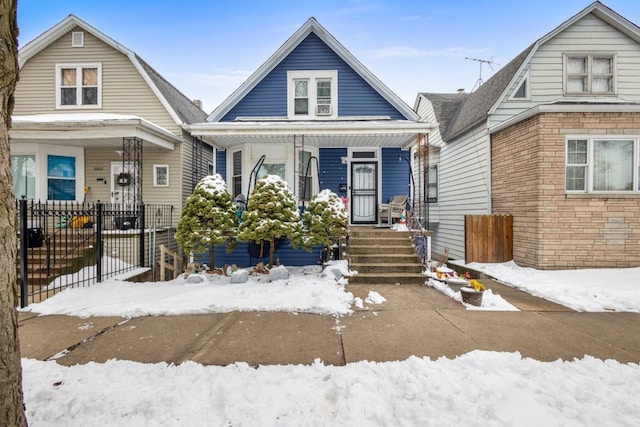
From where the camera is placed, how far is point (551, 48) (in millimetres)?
10125

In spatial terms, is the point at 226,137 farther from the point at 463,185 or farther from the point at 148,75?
the point at 463,185

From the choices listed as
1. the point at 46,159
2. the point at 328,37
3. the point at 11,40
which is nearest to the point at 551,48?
the point at 328,37

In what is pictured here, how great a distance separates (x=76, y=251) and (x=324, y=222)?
21.2 ft

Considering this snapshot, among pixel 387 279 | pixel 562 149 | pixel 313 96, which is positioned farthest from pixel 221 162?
pixel 562 149

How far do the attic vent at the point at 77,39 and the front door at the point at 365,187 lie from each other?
11.6m

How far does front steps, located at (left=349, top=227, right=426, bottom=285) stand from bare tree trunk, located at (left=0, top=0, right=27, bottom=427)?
5.90 meters

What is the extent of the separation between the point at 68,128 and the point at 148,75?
3.60 meters

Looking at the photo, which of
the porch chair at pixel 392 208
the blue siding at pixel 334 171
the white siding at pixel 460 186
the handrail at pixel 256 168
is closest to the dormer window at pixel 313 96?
the blue siding at pixel 334 171

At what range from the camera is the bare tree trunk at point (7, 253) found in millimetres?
1770

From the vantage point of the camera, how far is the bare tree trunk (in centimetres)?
177

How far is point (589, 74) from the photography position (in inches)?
397

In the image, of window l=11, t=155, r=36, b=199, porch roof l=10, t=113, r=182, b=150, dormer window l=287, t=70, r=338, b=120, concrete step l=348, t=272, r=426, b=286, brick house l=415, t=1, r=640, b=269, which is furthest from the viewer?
dormer window l=287, t=70, r=338, b=120

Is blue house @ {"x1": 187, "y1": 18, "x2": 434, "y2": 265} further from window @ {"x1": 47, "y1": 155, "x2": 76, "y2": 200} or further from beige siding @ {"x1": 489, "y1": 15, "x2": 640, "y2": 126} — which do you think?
window @ {"x1": 47, "y1": 155, "x2": 76, "y2": 200}

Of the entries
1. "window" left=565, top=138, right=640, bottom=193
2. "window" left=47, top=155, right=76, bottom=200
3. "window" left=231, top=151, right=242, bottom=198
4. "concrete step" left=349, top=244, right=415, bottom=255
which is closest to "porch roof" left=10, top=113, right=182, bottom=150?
"window" left=47, top=155, right=76, bottom=200
